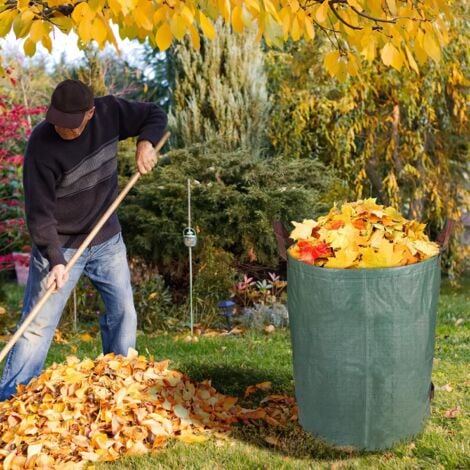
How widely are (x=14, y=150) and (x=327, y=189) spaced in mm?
4452

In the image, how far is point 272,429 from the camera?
359 centimetres

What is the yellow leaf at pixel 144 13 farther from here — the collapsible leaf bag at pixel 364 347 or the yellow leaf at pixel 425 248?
the yellow leaf at pixel 425 248

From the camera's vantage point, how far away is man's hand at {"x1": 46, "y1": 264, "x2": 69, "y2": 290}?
11.4 ft

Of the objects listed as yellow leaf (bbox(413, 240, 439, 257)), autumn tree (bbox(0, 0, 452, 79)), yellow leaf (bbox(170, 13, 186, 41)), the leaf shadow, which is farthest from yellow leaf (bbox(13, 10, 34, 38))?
the leaf shadow

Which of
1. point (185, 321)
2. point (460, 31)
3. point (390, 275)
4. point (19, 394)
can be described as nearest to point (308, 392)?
point (390, 275)

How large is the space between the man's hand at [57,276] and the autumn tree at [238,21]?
1063 millimetres

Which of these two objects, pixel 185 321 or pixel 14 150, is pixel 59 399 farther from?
pixel 14 150

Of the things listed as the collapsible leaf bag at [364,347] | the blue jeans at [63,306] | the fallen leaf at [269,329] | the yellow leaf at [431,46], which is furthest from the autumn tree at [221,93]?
the collapsible leaf bag at [364,347]

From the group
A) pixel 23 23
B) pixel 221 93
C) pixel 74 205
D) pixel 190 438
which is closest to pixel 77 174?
pixel 74 205

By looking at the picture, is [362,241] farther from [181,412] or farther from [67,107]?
[67,107]

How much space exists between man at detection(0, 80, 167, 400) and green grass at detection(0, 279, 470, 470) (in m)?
0.81

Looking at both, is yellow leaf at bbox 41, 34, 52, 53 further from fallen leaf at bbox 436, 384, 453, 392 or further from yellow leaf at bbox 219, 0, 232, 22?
fallen leaf at bbox 436, 384, 453, 392

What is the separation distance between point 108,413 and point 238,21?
74.1 inches

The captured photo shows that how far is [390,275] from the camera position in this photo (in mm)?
3043
